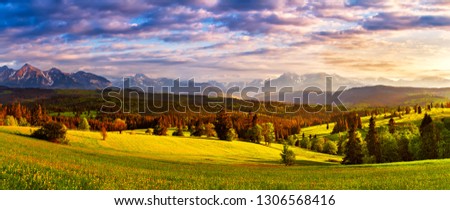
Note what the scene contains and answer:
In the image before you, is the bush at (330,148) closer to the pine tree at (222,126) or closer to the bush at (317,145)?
the bush at (317,145)

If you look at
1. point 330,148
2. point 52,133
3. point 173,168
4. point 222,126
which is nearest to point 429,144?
point 330,148

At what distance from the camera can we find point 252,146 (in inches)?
5645

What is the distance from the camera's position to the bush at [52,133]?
9231 centimetres

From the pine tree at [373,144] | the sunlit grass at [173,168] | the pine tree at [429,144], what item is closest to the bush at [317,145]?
the sunlit grass at [173,168]

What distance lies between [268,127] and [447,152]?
263ft

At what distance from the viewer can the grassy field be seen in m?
24.1

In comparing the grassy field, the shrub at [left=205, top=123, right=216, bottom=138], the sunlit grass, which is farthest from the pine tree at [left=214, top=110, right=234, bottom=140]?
the grassy field

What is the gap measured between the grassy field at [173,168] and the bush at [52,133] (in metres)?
3.98

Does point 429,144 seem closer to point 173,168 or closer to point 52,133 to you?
point 173,168

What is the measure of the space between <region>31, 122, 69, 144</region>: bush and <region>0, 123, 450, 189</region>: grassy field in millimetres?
3982

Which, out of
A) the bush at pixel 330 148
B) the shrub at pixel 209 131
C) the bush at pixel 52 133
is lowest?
the bush at pixel 330 148
